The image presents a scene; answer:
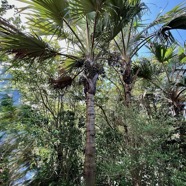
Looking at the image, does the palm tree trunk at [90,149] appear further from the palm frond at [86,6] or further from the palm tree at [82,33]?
the palm frond at [86,6]

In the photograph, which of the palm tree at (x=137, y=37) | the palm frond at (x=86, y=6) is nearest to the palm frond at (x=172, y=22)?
the palm tree at (x=137, y=37)

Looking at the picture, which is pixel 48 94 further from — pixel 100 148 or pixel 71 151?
pixel 100 148

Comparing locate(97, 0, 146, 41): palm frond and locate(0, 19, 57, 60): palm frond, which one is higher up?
locate(97, 0, 146, 41): palm frond

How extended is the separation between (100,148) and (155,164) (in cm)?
146

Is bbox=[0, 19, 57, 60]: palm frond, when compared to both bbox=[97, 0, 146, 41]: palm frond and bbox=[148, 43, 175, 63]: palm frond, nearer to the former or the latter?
bbox=[97, 0, 146, 41]: palm frond

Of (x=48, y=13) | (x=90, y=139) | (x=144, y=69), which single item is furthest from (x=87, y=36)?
(x=90, y=139)

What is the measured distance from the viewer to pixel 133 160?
153 inches

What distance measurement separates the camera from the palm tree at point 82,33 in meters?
3.75

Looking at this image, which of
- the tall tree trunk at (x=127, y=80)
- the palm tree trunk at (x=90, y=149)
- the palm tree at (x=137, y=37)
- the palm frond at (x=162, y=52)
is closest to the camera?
the palm tree trunk at (x=90, y=149)

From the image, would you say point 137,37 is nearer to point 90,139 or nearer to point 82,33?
point 82,33

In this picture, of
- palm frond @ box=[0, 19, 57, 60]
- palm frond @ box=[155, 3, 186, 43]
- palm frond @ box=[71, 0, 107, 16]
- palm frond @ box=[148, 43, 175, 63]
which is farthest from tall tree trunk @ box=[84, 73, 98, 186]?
palm frond @ box=[148, 43, 175, 63]

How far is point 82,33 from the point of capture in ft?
15.6

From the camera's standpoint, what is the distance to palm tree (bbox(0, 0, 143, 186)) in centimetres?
375

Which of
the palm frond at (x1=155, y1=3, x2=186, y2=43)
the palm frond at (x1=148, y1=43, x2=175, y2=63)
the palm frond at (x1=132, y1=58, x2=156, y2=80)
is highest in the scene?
the palm frond at (x1=155, y1=3, x2=186, y2=43)
